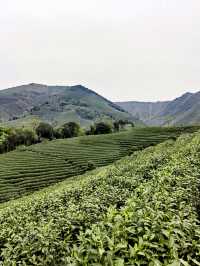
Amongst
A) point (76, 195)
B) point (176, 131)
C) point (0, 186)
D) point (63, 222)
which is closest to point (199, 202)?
point (63, 222)

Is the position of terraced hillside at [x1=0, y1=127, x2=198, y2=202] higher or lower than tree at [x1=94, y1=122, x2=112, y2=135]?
lower

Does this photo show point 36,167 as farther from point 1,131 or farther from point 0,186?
point 1,131

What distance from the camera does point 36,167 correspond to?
8769cm

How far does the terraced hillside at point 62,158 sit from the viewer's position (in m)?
76.2

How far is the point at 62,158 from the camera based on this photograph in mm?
94500

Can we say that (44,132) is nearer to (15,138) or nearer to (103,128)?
(15,138)

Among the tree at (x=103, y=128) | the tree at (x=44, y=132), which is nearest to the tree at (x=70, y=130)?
the tree at (x=44, y=132)

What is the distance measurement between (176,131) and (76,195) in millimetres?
102740

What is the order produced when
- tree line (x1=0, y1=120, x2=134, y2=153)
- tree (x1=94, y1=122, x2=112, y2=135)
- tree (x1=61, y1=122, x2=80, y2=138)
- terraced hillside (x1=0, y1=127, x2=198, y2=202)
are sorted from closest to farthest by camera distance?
1. terraced hillside (x1=0, y1=127, x2=198, y2=202)
2. tree line (x1=0, y1=120, x2=134, y2=153)
3. tree (x1=94, y1=122, x2=112, y2=135)
4. tree (x1=61, y1=122, x2=80, y2=138)

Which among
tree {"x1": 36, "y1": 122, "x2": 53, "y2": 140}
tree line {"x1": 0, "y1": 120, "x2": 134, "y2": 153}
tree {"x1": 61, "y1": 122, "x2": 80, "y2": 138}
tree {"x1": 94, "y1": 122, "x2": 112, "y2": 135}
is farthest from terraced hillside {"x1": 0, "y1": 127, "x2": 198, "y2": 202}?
tree {"x1": 36, "y1": 122, "x2": 53, "y2": 140}

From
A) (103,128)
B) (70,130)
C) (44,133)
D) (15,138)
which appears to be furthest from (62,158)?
(44,133)

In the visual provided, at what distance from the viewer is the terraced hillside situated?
250 feet

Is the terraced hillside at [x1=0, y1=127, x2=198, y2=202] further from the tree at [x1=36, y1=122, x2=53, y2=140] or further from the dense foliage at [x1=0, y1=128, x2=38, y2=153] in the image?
the tree at [x1=36, y1=122, x2=53, y2=140]

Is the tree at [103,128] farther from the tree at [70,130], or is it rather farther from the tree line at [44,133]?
the tree at [70,130]
